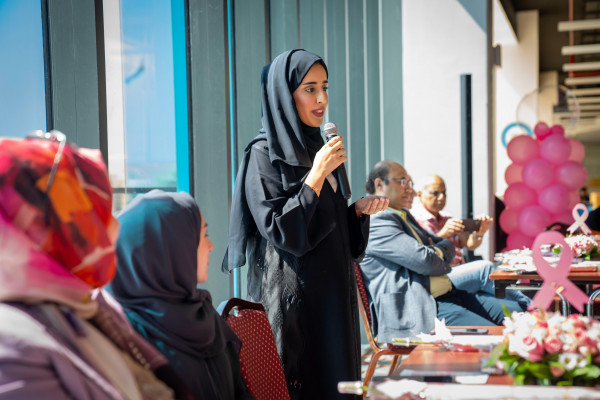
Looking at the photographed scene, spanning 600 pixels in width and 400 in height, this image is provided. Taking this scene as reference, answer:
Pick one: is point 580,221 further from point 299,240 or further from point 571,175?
point 571,175

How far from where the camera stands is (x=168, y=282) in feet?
4.63

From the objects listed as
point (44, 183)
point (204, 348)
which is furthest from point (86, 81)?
point (44, 183)

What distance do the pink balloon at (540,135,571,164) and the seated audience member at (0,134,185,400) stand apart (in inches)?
262

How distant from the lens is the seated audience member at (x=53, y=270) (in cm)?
96

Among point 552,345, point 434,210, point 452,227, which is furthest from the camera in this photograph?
point 434,210

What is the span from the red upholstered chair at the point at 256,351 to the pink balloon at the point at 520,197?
222 inches

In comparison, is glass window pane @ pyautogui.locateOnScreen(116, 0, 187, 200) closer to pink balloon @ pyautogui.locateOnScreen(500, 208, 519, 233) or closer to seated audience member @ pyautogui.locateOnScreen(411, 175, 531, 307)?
seated audience member @ pyautogui.locateOnScreen(411, 175, 531, 307)

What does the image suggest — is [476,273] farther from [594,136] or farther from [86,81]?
[594,136]

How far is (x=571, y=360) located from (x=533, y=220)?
5.84m

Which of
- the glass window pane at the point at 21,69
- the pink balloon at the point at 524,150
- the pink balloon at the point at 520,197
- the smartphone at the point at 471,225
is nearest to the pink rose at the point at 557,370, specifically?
the glass window pane at the point at 21,69

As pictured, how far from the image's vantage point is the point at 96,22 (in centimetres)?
225

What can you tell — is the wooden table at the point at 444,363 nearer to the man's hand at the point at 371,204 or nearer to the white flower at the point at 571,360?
the white flower at the point at 571,360

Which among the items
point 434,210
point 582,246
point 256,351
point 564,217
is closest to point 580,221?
point 582,246

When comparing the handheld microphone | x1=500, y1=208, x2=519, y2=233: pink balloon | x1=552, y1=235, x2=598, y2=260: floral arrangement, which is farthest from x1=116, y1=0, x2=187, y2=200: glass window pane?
x1=500, y1=208, x2=519, y2=233: pink balloon
